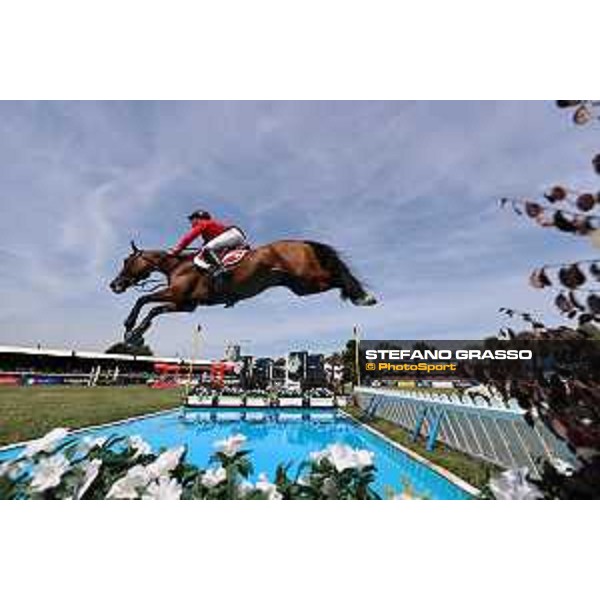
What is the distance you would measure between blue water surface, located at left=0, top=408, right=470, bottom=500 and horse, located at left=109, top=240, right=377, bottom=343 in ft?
4.47

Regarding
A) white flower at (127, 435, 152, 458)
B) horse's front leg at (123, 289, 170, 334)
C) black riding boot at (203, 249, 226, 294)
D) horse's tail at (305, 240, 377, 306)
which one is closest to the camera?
white flower at (127, 435, 152, 458)

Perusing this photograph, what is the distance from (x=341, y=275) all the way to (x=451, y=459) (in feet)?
6.40

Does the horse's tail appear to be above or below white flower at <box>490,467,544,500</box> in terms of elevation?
above

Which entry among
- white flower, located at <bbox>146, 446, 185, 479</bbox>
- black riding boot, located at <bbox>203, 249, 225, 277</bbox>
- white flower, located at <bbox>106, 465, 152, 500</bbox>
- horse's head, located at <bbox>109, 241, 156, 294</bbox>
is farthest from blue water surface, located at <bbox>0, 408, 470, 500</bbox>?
black riding boot, located at <bbox>203, 249, 225, 277</bbox>

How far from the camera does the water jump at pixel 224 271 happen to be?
5605 mm

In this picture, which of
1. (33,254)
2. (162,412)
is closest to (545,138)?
(33,254)

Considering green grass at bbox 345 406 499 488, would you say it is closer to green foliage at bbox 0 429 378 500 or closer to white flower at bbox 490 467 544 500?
white flower at bbox 490 467 544 500

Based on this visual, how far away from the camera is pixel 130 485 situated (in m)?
2.99

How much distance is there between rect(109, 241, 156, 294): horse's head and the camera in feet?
18.4

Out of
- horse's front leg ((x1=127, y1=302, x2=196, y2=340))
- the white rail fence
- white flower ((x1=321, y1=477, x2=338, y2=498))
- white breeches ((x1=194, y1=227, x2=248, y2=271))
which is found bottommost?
white flower ((x1=321, y1=477, x2=338, y2=498))
